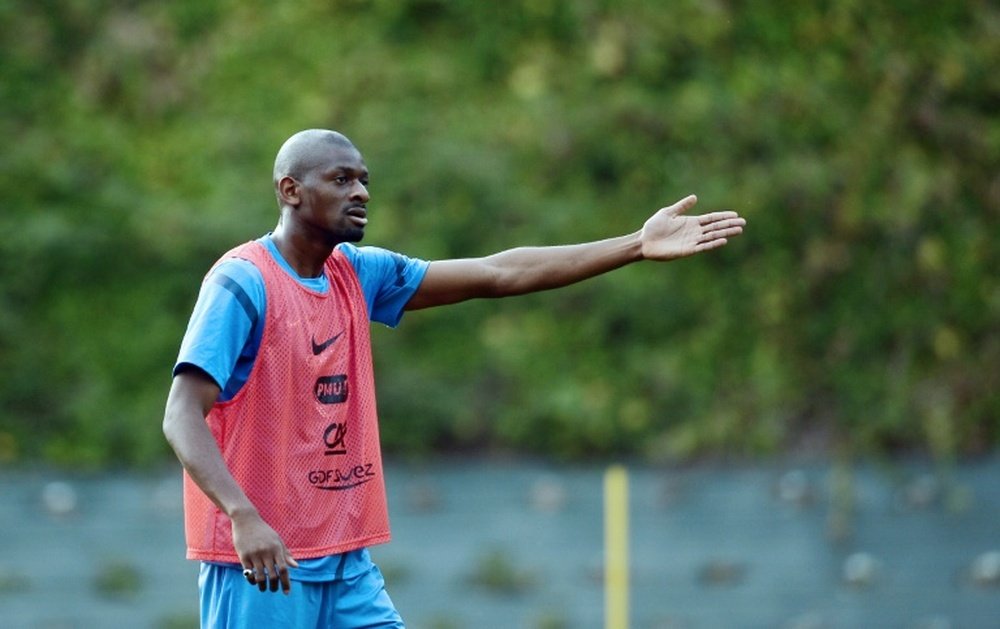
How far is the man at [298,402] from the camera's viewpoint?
151 inches

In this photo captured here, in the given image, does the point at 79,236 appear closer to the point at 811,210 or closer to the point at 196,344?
the point at 811,210

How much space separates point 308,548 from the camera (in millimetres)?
3955

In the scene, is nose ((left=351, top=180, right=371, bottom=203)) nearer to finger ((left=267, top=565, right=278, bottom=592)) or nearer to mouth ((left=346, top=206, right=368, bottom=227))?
mouth ((left=346, top=206, right=368, bottom=227))

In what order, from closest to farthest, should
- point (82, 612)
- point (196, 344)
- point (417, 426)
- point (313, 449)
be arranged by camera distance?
point (196, 344)
point (313, 449)
point (82, 612)
point (417, 426)

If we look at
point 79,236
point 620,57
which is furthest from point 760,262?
point 79,236

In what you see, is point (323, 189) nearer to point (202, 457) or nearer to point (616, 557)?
point (202, 457)

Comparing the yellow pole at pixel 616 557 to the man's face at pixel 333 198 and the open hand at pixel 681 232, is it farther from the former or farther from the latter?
the man's face at pixel 333 198

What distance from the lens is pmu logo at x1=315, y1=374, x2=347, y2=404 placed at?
3992mm

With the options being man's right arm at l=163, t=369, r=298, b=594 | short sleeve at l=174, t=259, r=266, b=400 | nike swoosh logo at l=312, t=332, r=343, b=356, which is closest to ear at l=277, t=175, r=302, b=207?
short sleeve at l=174, t=259, r=266, b=400

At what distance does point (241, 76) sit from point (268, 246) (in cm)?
620

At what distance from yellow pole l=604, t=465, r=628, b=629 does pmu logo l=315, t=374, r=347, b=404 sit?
5337 mm

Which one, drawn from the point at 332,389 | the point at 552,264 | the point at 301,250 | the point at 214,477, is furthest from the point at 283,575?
the point at 552,264

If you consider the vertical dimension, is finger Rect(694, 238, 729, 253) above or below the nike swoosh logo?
above

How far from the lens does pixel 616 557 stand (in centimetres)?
917
